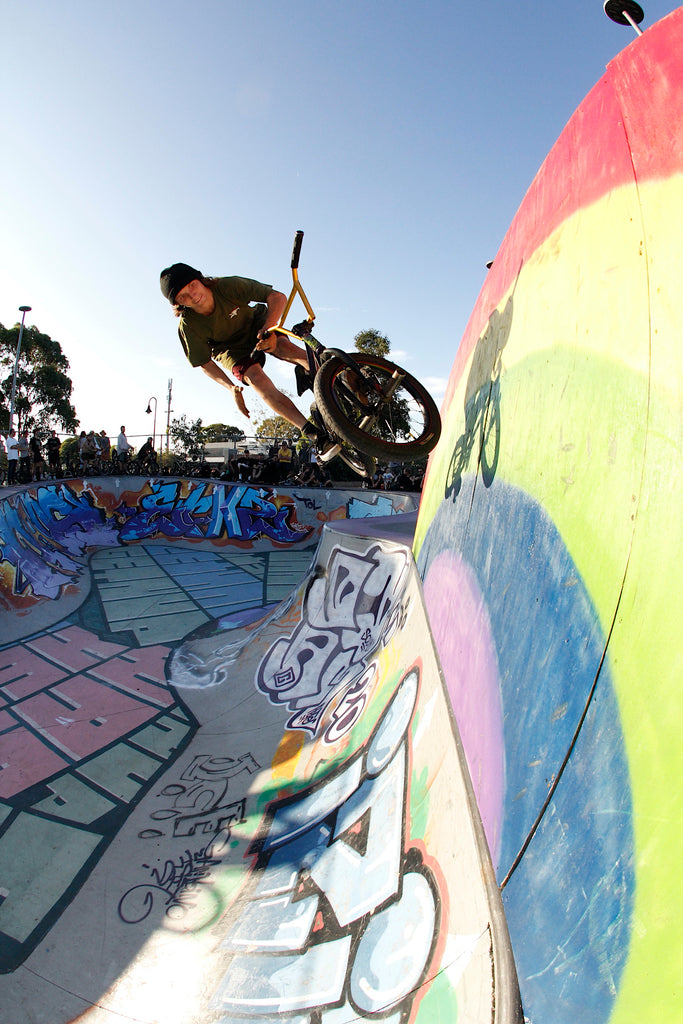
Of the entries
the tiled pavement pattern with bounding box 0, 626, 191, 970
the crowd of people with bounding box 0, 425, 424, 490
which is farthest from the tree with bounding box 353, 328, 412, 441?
the crowd of people with bounding box 0, 425, 424, 490

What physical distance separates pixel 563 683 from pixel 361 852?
87.4 inches

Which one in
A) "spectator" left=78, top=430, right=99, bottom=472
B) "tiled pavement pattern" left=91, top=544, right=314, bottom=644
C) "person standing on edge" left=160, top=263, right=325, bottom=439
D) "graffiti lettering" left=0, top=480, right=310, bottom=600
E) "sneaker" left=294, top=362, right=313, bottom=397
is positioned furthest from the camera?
"spectator" left=78, top=430, right=99, bottom=472

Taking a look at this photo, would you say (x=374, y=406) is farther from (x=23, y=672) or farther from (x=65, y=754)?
(x=23, y=672)

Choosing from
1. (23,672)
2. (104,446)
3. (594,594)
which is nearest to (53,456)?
(104,446)

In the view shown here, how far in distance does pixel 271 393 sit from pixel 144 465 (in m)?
18.1

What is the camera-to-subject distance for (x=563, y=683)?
5.66 ft

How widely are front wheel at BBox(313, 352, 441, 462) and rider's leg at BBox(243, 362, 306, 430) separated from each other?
719 mm

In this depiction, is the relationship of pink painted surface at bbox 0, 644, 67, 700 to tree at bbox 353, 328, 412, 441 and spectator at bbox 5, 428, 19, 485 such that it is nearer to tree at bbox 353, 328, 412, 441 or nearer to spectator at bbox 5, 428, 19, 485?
tree at bbox 353, 328, 412, 441

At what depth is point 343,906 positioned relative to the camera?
2971mm

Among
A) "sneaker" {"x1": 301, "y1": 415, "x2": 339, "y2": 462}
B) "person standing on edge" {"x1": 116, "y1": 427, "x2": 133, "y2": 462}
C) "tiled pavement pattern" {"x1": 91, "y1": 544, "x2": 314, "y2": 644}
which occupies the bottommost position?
"tiled pavement pattern" {"x1": 91, "y1": 544, "x2": 314, "y2": 644}

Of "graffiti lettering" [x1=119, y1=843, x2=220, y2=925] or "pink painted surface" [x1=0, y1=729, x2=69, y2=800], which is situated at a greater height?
"graffiti lettering" [x1=119, y1=843, x2=220, y2=925]

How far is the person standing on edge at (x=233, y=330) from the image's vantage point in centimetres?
474

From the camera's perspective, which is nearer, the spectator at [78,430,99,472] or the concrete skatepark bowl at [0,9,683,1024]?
the concrete skatepark bowl at [0,9,683,1024]

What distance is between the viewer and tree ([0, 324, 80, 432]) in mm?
40094
